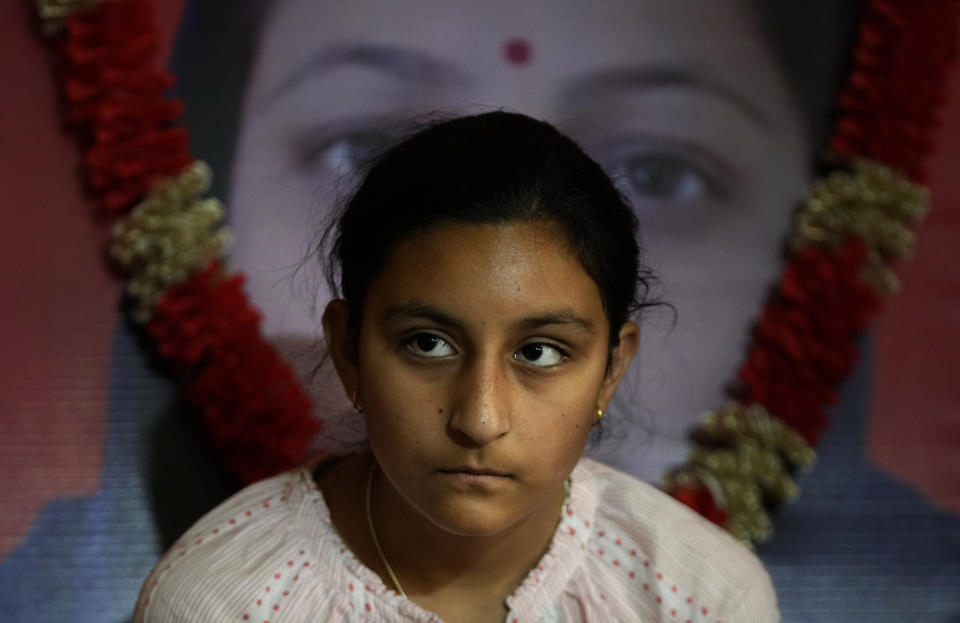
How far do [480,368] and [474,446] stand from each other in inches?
2.8

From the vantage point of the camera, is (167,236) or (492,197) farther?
(167,236)

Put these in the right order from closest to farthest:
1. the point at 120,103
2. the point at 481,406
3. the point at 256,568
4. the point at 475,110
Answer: the point at 481,406, the point at 256,568, the point at 120,103, the point at 475,110

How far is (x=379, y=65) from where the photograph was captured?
1.56 meters

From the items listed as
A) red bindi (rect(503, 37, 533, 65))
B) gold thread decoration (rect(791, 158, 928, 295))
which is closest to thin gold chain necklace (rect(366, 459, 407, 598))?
red bindi (rect(503, 37, 533, 65))

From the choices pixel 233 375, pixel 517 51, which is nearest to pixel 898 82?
pixel 517 51

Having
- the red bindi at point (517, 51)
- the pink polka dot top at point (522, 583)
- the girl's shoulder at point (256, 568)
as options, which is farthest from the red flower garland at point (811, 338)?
the girl's shoulder at point (256, 568)

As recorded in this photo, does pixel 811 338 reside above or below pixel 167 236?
below

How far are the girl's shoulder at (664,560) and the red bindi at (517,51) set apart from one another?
655 millimetres

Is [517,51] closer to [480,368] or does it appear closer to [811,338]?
[811,338]

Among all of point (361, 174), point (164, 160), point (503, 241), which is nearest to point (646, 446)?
point (361, 174)

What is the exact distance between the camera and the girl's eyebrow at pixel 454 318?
3.18 feet

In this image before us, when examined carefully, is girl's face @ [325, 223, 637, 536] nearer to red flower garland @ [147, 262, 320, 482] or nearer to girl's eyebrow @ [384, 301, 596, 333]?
girl's eyebrow @ [384, 301, 596, 333]

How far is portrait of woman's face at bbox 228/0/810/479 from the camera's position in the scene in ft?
5.07

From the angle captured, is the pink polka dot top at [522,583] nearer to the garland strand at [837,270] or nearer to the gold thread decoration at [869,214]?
the garland strand at [837,270]
